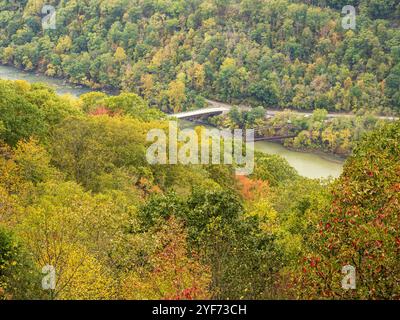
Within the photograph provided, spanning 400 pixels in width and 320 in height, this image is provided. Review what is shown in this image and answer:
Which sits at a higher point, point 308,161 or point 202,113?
point 308,161

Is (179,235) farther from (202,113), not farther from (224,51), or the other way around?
(224,51)

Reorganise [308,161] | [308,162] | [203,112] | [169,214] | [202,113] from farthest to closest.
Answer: [203,112]
[202,113]
[308,161]
[308,162]
[169,214]

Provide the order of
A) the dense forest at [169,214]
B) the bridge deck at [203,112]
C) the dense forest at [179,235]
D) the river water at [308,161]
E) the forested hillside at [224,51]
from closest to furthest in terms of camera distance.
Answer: the dense forest at [179,235]
the dense forest at [169,214]
the river water at [308,161]
the bridge deck at [203,112]
the forested hillside at [224,51]

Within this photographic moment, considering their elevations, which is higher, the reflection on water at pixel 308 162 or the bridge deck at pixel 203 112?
the reflection on water at pixel 308 162

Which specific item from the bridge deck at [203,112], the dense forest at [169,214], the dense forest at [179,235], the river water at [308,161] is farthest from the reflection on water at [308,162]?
the dense forest at [179,235]

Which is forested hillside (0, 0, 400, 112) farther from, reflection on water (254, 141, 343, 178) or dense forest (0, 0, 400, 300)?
reflection on water (254, 141, 343, 178)

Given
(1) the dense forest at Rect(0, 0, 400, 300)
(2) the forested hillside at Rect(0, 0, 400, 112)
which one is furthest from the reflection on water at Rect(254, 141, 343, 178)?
(2) the forested hillside at Rect(0, 0, 400, 112)

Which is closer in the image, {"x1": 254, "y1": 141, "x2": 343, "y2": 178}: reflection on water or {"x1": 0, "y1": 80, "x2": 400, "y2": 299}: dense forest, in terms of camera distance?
{"x1": 0, "y1": 80, "x2": 400, "y2": 299}: dense forest

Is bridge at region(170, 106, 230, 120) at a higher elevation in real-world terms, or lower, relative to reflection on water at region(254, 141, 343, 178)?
lower

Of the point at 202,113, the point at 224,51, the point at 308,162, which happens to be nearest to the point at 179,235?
the point at 308,162

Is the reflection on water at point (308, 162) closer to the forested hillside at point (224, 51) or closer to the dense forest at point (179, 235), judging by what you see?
the forested hillside at point (224, 51)
